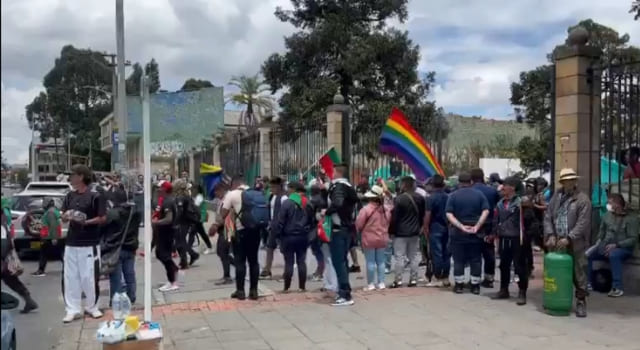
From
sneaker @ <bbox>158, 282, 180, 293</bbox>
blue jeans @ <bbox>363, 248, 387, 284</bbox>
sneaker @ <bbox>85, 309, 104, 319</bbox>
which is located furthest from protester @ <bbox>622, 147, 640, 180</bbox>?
sneaker @ <bbox>85, 309, 104, 319</bbox>

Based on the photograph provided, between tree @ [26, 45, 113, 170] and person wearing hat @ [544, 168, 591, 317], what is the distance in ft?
193

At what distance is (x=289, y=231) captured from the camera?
9.17 metres

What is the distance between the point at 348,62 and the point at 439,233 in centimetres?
1910

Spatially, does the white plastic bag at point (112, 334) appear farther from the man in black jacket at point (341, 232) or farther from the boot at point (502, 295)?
the boot at point (502, 295)

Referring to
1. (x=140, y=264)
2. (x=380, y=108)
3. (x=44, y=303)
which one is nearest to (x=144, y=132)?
(x=44, y=303)

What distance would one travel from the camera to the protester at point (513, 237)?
8359 mm

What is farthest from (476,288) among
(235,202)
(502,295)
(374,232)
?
(235,202)

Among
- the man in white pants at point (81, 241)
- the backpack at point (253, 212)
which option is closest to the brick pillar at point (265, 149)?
the backpack at point (253, 212)

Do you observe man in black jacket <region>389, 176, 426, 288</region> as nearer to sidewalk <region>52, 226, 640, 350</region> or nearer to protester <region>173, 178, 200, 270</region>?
sidewalk <region>52, 226, 640, 350</region>

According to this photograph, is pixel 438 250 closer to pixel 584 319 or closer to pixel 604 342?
pixel 584 319

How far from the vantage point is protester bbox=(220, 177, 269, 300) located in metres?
8.64

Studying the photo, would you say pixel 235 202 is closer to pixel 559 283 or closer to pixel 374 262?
pixel 374 262

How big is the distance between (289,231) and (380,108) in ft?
62.6

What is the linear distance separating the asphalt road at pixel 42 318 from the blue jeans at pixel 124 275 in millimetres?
769
